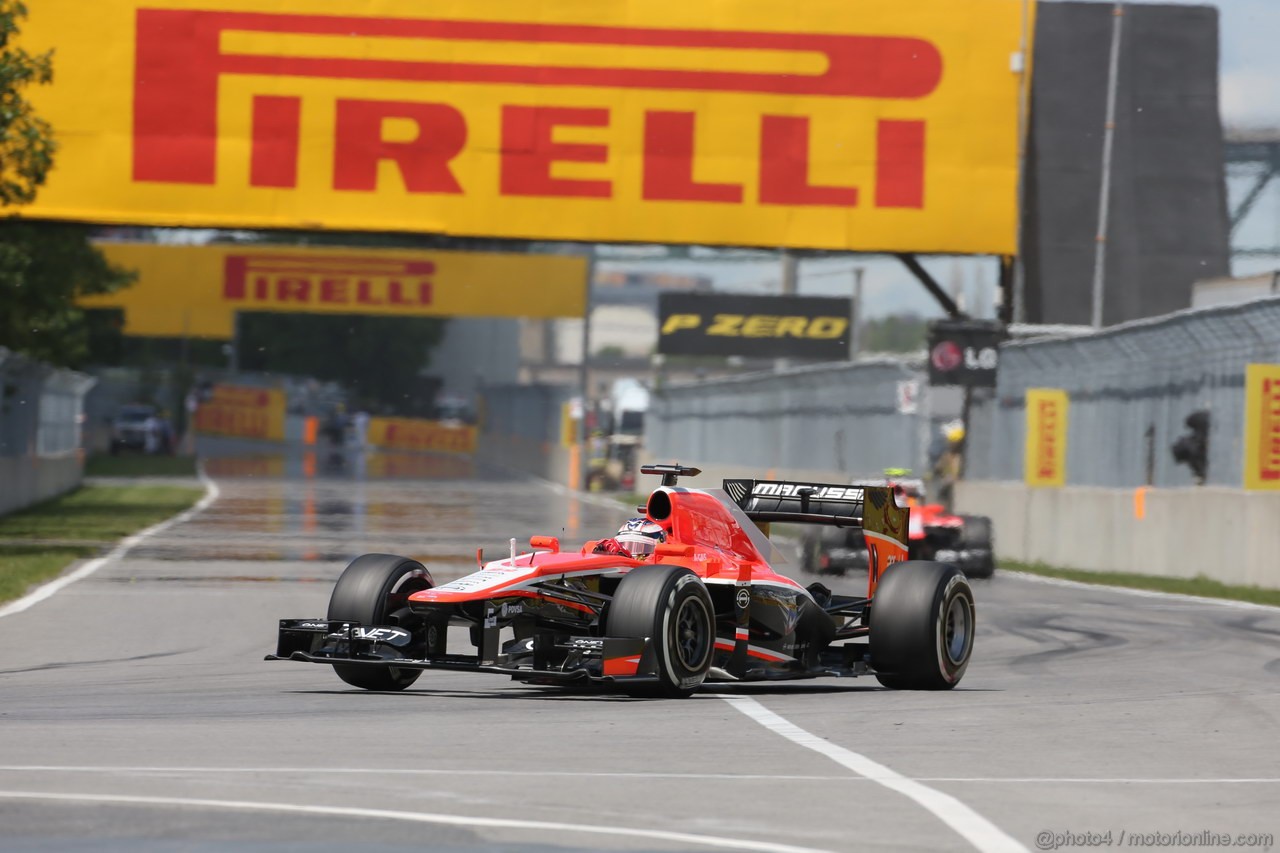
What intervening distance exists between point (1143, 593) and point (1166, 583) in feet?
4.74

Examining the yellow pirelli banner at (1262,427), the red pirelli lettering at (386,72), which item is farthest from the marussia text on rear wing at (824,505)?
the red pirelli lettering at (386,72)

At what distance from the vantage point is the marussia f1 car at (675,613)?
10203mm

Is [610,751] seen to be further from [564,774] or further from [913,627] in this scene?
[913,627]

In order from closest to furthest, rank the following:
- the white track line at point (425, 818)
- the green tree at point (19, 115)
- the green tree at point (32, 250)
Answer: the white track line at point (425, 818), the green tree at point (19, 115), the green tree at point (32, 250)

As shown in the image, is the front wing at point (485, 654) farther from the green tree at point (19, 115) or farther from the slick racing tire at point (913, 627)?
the green tree at point (19, 115)

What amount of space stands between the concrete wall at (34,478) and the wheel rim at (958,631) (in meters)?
22.5

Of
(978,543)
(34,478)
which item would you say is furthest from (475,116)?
(34,478)

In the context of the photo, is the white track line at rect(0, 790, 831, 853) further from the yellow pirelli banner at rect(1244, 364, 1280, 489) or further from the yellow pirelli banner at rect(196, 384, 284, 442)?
the yellow pirelli banner at rect(196, 384, 284, 442)

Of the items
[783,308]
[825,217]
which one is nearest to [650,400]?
[783,308]

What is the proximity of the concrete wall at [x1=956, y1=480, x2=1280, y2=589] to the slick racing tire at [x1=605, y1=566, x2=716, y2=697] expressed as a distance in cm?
1153

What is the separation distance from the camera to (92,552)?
2386 centimetres

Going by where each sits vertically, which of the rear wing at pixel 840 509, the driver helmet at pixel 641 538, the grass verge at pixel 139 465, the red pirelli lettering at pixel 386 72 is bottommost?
the grass verge at pixel 139 465

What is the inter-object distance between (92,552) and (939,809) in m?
18.3

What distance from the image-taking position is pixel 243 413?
303 feet
